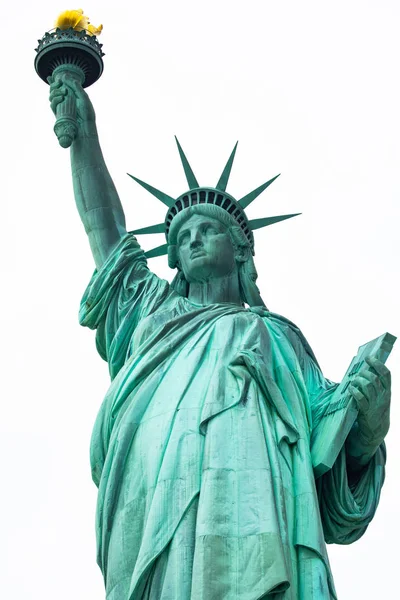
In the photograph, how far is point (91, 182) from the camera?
1659 cm

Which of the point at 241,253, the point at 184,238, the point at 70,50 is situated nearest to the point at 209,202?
the point at 184,238

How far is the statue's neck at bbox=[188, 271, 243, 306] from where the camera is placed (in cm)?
1600

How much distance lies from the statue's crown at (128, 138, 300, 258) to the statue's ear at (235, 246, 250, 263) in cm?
11

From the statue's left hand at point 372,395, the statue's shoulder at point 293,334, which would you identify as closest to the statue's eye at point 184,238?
the statue's shoulder at point 293,334

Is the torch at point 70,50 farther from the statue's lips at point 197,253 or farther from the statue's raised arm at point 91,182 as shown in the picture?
the statue's lips at point 197,253

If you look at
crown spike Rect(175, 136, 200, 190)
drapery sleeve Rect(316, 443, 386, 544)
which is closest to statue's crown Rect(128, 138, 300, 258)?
crown spike Rect(175, 136, 200, 190)

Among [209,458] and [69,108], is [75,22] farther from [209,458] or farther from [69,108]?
[209,458]

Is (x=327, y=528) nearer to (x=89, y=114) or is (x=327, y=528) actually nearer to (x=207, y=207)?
(x=207, y=207)

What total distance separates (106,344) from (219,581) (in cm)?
395

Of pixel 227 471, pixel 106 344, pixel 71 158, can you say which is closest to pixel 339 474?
pixel 227 471

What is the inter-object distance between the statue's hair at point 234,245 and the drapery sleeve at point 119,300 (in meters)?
0.31

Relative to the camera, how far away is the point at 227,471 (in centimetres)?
1344

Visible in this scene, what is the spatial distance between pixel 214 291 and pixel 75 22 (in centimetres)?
346

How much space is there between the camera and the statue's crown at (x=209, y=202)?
16.4 meters
